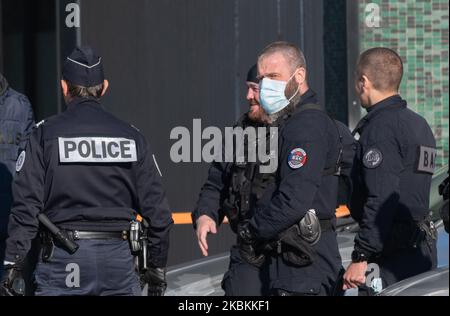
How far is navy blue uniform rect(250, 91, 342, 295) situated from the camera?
546cm

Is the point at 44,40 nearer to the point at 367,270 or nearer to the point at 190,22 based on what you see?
the point at 190,22

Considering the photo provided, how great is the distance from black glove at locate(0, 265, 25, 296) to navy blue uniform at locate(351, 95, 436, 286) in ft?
5.39

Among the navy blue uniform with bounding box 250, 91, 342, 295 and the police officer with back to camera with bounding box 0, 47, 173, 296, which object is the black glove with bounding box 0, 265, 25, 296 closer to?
the police officer with back to camera with bounding box 0, 47, 173, 296

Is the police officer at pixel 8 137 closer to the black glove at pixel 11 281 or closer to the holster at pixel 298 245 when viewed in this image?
the black glove at pixel 11 281

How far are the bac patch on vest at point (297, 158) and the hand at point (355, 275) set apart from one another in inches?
24.2

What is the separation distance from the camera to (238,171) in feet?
19.1

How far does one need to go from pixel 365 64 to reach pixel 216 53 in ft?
12.8

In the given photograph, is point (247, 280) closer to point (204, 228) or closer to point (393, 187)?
point (204, 228)

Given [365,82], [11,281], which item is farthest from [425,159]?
[11,281]

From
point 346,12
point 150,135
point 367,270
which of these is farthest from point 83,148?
point 346,12

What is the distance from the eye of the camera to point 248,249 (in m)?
5.69

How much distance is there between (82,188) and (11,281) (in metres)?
0.55

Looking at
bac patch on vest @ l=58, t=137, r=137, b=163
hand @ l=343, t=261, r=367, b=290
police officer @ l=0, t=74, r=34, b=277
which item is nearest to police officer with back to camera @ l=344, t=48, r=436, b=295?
hand @ l=343, t=261, r=367, b=290

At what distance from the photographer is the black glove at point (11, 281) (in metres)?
5.57
